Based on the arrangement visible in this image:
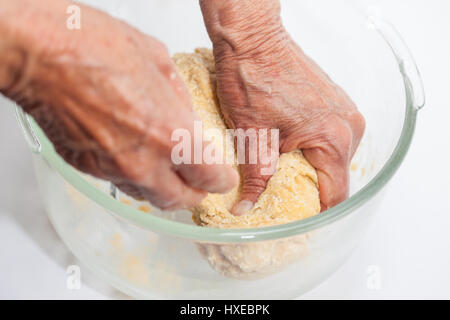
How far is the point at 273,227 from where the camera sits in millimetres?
646

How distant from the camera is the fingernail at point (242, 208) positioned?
2.68 ft

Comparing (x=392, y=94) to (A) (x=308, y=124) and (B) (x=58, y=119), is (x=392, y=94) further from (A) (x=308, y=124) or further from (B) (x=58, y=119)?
(B) (x=58, y=119)

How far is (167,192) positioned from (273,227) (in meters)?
0.14

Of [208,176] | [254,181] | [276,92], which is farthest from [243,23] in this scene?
[208,176]

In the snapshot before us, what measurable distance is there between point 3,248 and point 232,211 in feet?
1.30

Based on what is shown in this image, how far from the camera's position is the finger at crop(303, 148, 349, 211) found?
857mm

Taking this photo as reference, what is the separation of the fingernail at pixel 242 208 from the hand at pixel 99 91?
240 millimetres

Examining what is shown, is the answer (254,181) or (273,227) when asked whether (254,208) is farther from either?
(273,227)

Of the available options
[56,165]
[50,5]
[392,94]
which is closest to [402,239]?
[392,94]

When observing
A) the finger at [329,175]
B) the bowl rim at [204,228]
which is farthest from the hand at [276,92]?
the bowl rim at [204,228]

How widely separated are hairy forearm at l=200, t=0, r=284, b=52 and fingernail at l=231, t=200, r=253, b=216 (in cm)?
24

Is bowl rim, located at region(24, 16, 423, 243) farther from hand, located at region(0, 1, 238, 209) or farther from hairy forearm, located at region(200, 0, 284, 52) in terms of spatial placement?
hairy forearm, located at region(200, 0, 284, 52)

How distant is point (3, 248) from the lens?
35.9 inches
